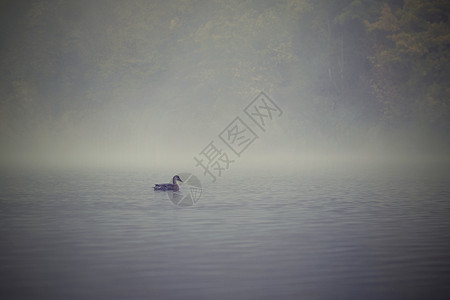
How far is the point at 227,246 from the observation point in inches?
429

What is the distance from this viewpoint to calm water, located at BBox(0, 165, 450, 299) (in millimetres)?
8094

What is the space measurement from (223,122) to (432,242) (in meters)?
63.6

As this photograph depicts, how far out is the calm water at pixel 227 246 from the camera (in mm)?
8094

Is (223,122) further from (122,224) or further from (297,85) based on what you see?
(122,224)

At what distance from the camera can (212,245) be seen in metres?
11.0

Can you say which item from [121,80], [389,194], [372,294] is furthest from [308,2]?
[372,294]
